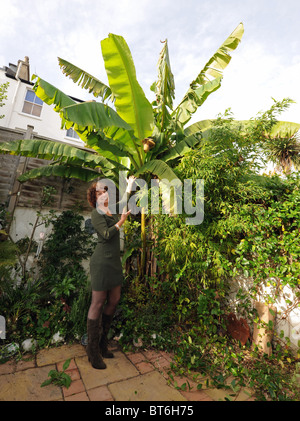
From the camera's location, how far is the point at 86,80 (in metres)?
3.92

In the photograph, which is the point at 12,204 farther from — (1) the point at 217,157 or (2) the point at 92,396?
(1) the point at 217,157

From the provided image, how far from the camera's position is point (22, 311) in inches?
112

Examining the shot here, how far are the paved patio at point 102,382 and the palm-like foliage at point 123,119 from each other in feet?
7.86

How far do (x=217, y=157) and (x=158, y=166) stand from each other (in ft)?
2.99

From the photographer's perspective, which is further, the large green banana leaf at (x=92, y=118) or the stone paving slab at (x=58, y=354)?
the large green banana leaf at (x=92, y=118)

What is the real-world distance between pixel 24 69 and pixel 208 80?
40.8 feet

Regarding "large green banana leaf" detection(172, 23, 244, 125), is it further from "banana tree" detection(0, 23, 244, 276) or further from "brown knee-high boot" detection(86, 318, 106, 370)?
"brown knee-high boot" detection(86, 318, 106, 370)

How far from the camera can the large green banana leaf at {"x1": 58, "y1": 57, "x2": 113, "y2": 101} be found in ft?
12.6

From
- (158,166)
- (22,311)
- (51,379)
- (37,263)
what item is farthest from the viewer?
(37,263)

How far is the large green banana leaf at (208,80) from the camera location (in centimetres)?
360

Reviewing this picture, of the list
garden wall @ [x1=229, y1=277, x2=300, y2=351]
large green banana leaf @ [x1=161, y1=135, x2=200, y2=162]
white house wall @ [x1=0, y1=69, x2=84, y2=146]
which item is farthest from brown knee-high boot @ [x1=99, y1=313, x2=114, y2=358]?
white house wall @ [x1=0, y1=69, x2=84, y2=146]

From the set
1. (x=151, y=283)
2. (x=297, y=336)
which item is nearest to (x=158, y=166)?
(x=151, y=283)

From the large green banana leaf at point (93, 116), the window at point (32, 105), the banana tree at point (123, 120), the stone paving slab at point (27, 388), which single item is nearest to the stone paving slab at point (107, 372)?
the stone paving slab at point (27, 388)

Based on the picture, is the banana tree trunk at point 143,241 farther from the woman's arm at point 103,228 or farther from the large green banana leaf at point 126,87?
the large green banana leaf at point 126,87
